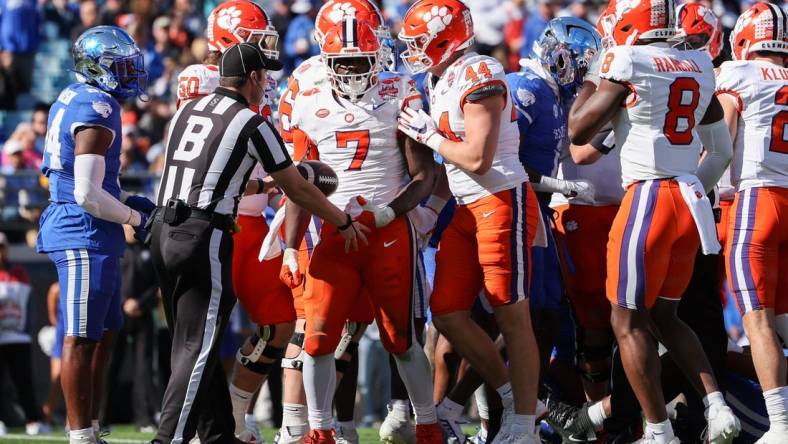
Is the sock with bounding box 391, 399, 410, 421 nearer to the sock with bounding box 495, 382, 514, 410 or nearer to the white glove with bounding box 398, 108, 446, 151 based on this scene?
the sock with bounding box 495, 382, 514, 410

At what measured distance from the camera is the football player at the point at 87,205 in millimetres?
7262

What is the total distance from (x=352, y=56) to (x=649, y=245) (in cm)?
172

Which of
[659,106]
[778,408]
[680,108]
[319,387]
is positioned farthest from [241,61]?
[778,408]

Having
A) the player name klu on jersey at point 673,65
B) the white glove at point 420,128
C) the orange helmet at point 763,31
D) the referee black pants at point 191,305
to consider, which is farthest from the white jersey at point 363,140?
the orange helmet at point 763,31

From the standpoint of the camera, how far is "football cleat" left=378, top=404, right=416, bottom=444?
7.47 meters

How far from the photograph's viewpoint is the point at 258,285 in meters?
7.87

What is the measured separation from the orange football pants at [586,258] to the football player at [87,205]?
235 cm

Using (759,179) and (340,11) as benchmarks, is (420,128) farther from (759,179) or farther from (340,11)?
(759,179)

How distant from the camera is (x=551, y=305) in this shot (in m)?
7.50

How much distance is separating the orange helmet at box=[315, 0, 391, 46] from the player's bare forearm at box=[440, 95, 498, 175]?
746mm

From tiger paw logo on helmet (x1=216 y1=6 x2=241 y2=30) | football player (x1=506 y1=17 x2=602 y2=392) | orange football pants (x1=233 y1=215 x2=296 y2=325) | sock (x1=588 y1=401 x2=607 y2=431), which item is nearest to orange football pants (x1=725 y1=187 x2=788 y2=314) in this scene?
football player (x1=506 y1=17 x2=602 y2=392)

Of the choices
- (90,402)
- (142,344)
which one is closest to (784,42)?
(90,402)

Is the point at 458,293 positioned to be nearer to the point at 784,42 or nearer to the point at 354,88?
the point at 354,88

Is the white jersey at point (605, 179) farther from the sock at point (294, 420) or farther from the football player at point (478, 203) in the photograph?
the sock at point (294, 420)
